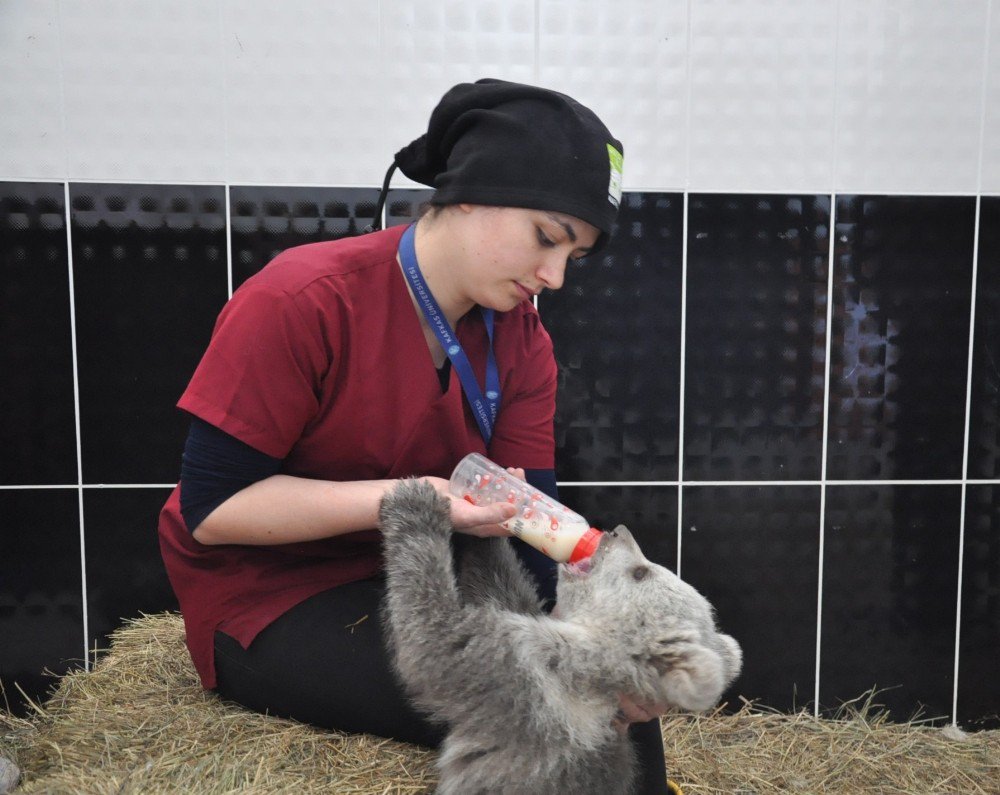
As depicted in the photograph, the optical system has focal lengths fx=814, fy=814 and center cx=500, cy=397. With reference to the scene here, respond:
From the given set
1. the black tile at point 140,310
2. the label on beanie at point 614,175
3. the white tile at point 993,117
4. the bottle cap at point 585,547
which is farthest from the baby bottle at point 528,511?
the white tile at point 993,117

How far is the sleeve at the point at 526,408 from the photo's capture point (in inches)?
74.8

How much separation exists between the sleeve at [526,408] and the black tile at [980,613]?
183 cm

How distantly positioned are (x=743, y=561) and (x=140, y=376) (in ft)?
6.92

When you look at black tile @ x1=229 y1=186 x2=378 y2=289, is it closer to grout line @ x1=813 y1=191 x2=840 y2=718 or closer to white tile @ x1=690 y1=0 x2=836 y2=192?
white tile @ x1=690 y1=0 x2=836 y2=192

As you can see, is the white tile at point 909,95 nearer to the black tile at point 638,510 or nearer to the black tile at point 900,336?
the black tile at point 900,336

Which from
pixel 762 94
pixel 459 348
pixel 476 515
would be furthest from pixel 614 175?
pixel 762 94

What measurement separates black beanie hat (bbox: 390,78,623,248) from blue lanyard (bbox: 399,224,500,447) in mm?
170

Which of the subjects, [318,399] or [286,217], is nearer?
[318,399]

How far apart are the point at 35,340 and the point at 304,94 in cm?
114

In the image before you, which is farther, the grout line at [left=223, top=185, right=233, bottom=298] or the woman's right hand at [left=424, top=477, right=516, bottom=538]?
the grout line at [left=223, top=185, right=233, bottom=298]

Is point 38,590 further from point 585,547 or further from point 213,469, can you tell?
point 585,547

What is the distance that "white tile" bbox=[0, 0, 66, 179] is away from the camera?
2443 millimetres

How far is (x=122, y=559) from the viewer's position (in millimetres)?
2670

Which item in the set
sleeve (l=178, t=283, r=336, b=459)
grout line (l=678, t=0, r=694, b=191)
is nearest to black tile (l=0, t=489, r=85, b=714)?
sleeve (l=178, t=283, r=336, b=459)
